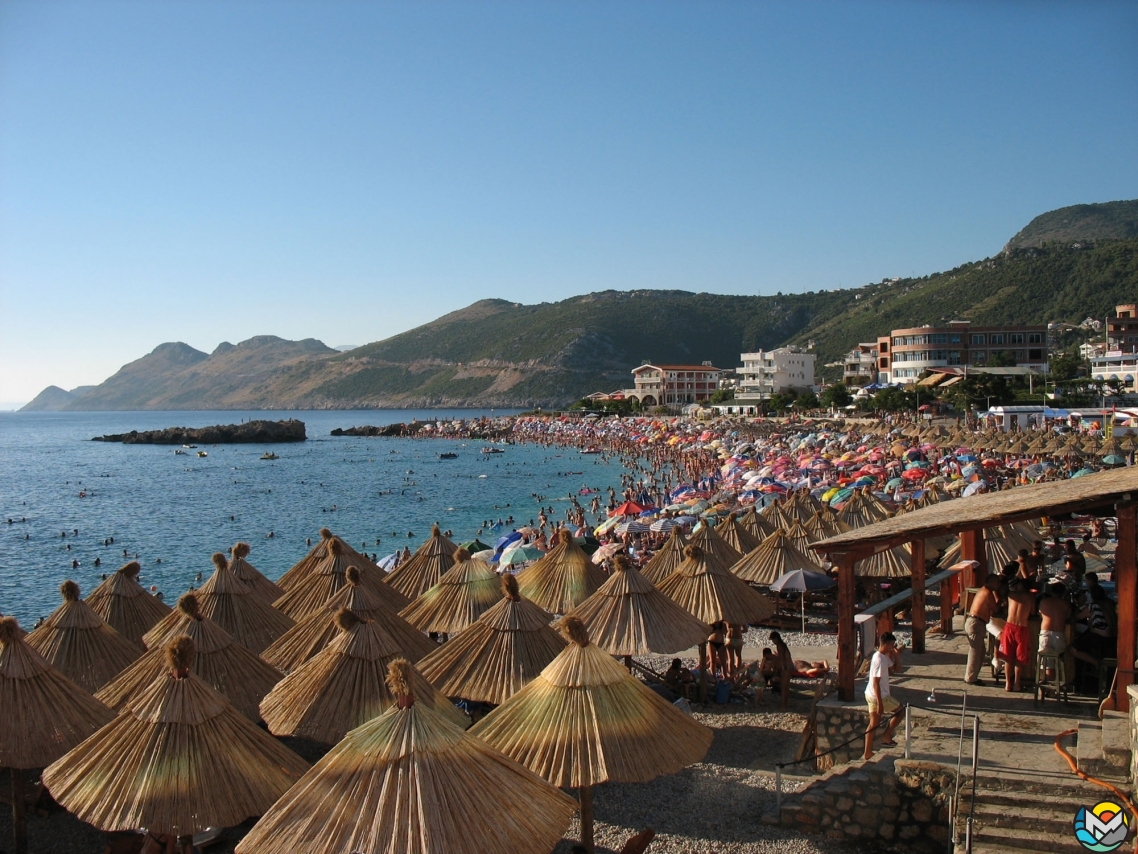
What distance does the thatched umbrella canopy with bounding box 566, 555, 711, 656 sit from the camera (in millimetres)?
9914

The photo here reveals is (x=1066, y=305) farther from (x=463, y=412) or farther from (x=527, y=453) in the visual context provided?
(x=463, y=412)

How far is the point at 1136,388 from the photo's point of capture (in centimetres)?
7125

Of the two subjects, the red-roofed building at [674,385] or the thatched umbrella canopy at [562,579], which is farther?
the red-roofed building at [674,385]

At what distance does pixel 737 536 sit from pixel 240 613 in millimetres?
9609

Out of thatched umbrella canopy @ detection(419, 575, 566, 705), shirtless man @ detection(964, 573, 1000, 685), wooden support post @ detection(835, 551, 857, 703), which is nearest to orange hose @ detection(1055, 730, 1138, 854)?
shirtless man @ detection(964, 573, 1000, 685)

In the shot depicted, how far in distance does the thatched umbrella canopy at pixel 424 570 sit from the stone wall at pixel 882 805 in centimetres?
Result: 757

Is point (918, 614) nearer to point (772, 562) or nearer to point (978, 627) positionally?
point (978, 627)

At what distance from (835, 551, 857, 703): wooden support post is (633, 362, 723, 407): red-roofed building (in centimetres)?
10751

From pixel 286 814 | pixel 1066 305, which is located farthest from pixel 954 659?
pixel 1066 305

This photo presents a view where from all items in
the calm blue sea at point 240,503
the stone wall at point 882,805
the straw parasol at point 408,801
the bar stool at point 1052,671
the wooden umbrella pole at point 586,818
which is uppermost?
the straw parasol at point 408,801

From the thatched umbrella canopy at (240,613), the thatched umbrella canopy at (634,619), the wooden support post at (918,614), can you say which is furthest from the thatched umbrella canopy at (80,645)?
the wooden support post at (918,614)

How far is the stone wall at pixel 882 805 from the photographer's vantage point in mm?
6969

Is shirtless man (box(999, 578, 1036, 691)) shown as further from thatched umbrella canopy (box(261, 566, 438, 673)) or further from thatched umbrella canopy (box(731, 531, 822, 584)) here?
thatched umbrella canopy (box(261, 566, 438, 673))

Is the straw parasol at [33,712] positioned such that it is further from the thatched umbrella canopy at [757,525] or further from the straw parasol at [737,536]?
the thatched umbrella canopy at [757,525]
